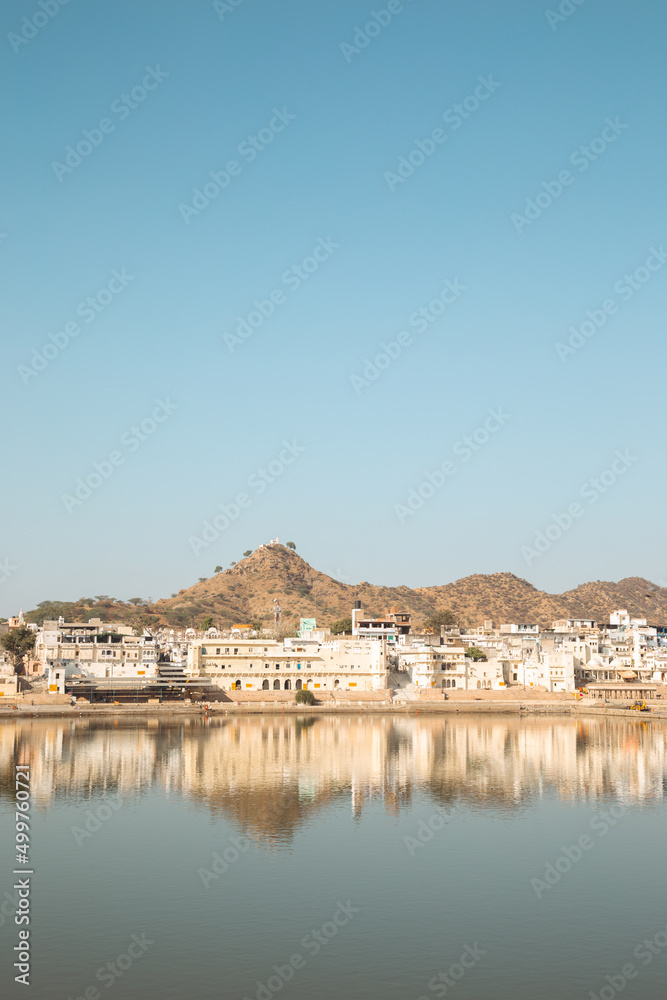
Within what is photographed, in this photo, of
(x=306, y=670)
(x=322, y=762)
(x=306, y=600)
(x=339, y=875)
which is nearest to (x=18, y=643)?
(x=306, y=670)

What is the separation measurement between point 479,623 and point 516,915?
14408 cm

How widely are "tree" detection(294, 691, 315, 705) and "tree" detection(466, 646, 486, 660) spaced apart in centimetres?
1929

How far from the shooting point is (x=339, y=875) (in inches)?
904

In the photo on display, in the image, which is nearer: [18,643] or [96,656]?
[96,656]

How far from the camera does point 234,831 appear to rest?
88.5 feet

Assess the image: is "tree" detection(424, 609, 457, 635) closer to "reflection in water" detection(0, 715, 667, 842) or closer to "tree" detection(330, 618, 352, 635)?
"tree" detection(330, 618, 352, 635)

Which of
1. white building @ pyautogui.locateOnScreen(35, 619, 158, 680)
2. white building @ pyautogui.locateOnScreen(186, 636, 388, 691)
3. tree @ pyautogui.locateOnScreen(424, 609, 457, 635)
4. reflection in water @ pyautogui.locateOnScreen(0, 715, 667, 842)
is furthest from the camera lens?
tree @ pyautogui.locateOnScreen(424, 609, 457, 635)

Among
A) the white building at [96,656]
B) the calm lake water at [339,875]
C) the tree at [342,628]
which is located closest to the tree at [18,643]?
the white building at [96,656]

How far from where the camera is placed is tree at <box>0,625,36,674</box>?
84188 millimetres

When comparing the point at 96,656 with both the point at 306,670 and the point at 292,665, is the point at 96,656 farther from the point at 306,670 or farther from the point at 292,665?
the point at 306,670

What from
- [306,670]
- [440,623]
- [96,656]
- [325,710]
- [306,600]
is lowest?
[325,710]

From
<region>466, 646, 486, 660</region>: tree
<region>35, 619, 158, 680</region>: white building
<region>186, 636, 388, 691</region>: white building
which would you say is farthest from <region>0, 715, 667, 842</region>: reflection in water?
<region>466, 646, 486, 660</region>: tree

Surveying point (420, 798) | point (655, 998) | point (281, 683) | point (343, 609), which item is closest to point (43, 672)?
point (281, 683)

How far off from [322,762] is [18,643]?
175 feet
